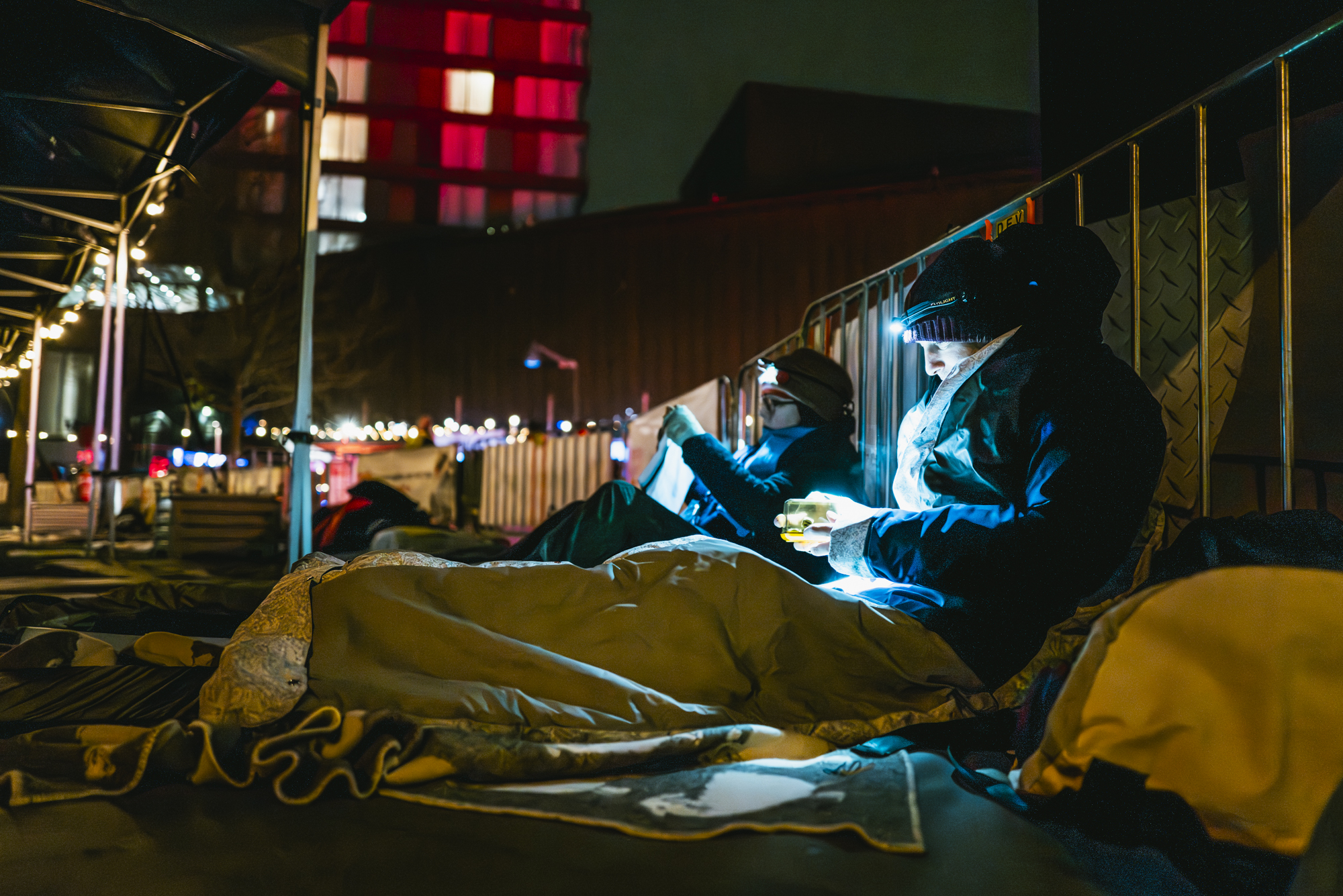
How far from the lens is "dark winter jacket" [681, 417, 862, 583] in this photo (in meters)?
2.97

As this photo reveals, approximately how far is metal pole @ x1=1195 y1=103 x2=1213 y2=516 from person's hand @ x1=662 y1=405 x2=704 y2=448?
1.79 m

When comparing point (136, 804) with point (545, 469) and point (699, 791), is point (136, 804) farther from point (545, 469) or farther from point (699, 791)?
point (545, 469)

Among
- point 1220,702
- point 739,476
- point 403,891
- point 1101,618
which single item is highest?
point 739,476

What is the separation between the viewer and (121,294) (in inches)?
283

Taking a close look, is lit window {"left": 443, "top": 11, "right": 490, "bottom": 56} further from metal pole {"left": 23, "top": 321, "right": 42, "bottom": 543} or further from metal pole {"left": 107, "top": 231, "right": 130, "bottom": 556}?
metal pole {"left": 23, "top": 321, "right": 42, "bottom": 543}

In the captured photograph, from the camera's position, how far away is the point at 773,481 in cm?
309

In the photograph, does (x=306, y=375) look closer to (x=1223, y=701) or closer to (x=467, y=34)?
(x=1223, y=701)

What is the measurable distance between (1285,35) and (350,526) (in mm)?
4716

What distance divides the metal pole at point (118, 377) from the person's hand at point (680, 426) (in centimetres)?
573

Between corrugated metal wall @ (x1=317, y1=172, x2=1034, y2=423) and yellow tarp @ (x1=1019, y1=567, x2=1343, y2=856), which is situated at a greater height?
corrugated metal wall @ (x1=317, y1=172, x2=1034, y2=423)

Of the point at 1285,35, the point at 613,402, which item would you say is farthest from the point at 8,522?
the point at 613,402

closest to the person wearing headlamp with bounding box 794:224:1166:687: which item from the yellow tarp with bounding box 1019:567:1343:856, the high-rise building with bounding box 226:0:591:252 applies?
the yellow tarp with bounding box 1019:567:1343:856

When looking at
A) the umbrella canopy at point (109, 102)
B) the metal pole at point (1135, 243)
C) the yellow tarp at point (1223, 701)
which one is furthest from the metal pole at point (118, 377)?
the yellow tarp at point (1223, 701)

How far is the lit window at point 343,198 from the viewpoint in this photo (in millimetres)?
34344
